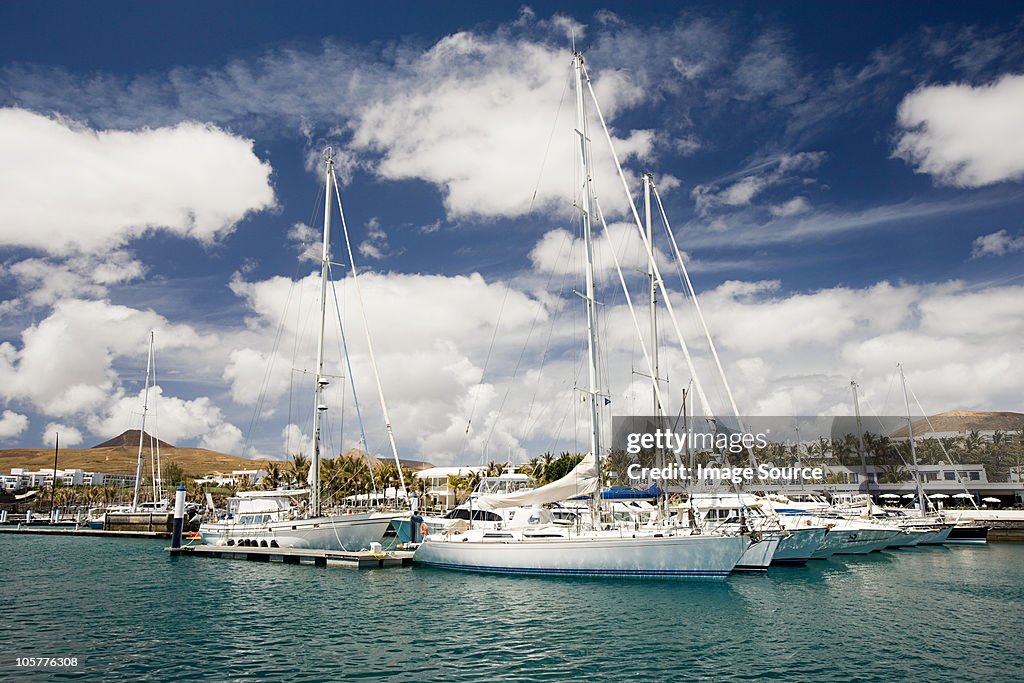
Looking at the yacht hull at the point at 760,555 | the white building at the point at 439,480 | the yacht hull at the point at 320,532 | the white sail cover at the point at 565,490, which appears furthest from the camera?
the white building at the point at 439,480

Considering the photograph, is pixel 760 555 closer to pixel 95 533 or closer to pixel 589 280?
pixel 589 280

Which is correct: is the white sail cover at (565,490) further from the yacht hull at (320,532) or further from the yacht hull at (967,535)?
the yacht hull at (967,535)

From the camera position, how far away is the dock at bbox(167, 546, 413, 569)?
4362 centimetres

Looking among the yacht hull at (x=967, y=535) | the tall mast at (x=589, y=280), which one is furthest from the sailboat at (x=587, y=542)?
the yacht hull at (x=967, y=535)

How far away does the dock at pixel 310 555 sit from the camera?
4362 cm

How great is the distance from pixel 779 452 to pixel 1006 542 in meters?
63.6

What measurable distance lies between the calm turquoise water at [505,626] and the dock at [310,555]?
263 cm

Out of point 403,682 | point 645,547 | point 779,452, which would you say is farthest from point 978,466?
point 403,682

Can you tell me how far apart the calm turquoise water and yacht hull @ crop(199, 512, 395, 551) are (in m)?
6.65

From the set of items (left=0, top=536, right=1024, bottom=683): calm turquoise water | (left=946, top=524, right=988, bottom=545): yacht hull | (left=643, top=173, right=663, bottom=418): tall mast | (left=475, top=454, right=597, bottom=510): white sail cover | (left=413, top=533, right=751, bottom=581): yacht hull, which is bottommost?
(left=946, top=524, right=988, bottom=545): yacht hull

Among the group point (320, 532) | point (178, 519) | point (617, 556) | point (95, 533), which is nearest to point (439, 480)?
point (95, 533)

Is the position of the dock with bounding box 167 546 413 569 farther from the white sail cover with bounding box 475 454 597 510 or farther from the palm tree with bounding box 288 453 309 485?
the palm tree with bounding box 288 453 309 485

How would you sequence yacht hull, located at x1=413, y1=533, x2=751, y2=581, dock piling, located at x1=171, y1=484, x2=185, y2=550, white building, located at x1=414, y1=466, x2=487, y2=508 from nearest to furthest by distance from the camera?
yacht hull, located at x1=413, y1=533, x2=751, y2=581 < dock piling, located at x1=171, y1=484, x2=185, y2=550 < white building, located at x1=414, y1=466, x2=487, y2=508

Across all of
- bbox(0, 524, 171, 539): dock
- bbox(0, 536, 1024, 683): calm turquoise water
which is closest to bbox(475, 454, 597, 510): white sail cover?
bbox(0, 536, 1024, 683): calm turquoise water
